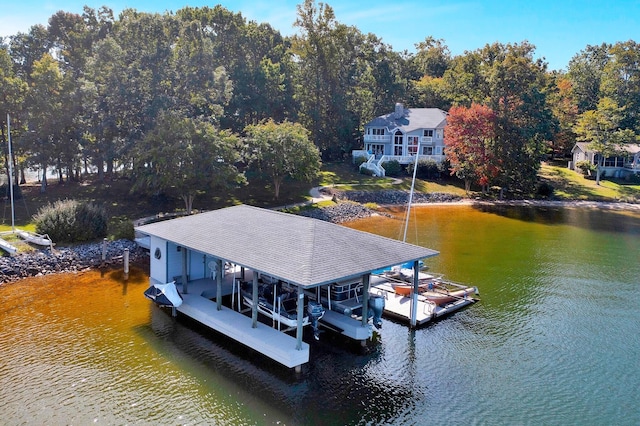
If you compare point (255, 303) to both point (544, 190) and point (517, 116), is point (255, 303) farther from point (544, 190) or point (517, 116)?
point (544, 190)

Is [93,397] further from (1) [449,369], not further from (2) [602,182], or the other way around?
(2) [602,182]

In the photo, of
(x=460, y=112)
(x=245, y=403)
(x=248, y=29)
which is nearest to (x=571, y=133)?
(x=460, y=112)

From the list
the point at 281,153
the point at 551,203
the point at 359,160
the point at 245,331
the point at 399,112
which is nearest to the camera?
the point at 245,331

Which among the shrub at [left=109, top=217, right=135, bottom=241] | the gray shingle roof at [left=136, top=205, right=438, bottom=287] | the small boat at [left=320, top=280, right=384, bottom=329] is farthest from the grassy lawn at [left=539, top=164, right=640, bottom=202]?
the shrub at [left=109, top=217, right=135, bottom=241]

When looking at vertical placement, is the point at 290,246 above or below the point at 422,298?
above

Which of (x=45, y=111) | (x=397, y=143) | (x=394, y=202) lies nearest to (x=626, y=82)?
(x=397, y=143)

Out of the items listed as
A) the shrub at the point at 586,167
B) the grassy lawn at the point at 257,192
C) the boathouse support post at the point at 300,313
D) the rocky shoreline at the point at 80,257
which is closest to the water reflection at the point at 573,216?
the grassy lawn at the point at 257,192

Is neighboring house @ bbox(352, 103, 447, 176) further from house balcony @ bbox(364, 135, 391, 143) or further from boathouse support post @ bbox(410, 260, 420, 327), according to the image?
boathouse support post @ bbox(410, 260, 420, 327)
